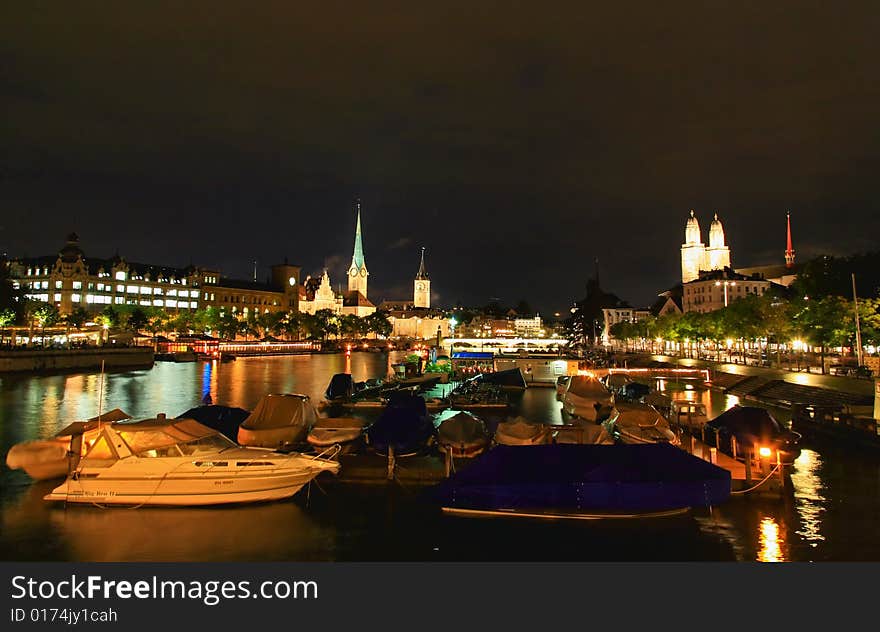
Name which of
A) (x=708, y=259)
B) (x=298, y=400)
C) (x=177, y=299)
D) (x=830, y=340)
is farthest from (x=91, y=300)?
(x=708, y=259)

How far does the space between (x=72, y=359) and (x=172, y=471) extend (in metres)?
82.0

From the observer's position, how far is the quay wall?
253ft

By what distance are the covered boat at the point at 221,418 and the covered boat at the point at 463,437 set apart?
1059 centimetres

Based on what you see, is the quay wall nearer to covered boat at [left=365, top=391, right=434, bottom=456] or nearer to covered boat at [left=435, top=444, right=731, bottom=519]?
covered boat at [left=365, top=391, right=434, bottom=456]

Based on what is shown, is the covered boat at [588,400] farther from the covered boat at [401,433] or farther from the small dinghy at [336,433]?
the small dinghy at [336,433]

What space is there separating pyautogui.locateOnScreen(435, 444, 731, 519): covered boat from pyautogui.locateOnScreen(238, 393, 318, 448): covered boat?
11.5 metres

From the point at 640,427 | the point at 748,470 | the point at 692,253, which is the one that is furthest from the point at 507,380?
the point at 692,253

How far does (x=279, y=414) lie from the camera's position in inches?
1078

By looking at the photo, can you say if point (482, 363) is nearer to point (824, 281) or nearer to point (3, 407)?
point (824, 281)

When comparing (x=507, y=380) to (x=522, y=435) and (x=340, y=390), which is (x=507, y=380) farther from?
(x=522, y=435)

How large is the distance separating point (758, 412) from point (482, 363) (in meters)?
61.7

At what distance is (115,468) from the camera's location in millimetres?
19141

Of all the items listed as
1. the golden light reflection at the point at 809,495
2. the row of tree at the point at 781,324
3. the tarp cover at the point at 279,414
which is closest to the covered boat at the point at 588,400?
the golden light reflection at the point at 809,495

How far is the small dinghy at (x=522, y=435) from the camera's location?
953 inches
